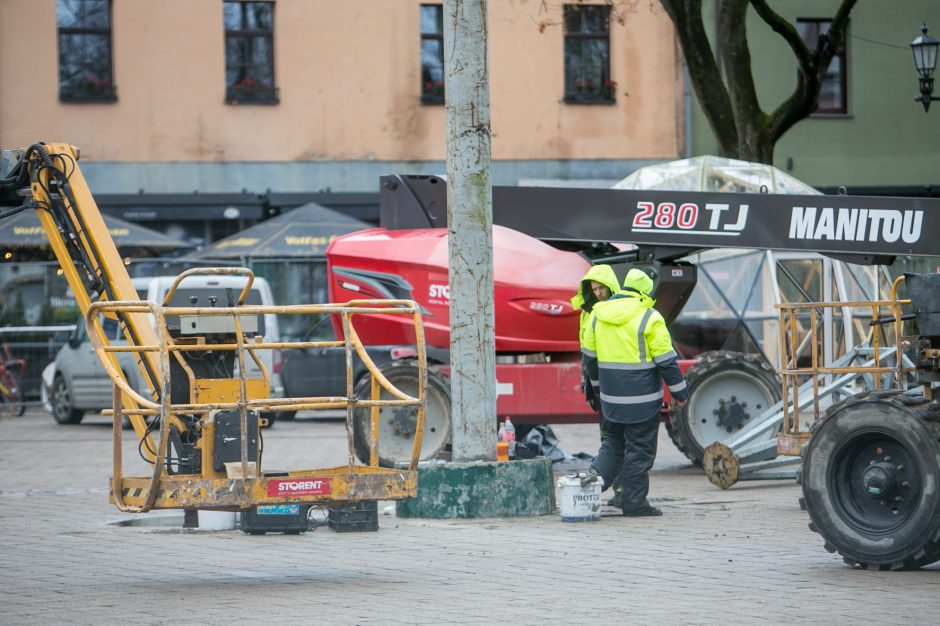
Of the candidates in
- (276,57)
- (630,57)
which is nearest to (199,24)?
(276,57)

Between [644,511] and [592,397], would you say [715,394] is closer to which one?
[592,397]

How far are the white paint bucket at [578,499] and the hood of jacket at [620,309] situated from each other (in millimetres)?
1170

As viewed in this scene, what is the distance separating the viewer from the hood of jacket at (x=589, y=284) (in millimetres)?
12070

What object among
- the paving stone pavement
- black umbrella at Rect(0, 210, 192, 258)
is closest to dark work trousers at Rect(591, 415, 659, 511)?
the paving stone pavement

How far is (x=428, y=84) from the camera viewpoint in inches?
1206

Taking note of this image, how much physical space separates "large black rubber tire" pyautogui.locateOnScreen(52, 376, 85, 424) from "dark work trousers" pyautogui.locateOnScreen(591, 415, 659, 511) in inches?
504

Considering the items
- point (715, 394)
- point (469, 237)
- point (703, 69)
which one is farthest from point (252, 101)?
point (469, 237)

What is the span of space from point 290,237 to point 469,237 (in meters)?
14.7

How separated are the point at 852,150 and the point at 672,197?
18.7 m

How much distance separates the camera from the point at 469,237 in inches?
460

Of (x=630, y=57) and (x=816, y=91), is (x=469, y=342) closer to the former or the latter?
(x=816, y=91)

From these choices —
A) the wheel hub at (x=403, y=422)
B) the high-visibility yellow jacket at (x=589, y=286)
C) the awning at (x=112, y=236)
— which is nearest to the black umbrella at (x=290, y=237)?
the awning at (x=112, y=236)

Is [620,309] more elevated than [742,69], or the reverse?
[742,69]

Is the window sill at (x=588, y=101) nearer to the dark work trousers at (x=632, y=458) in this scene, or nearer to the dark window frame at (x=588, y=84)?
the dark window frame at (x=588, y=84)
